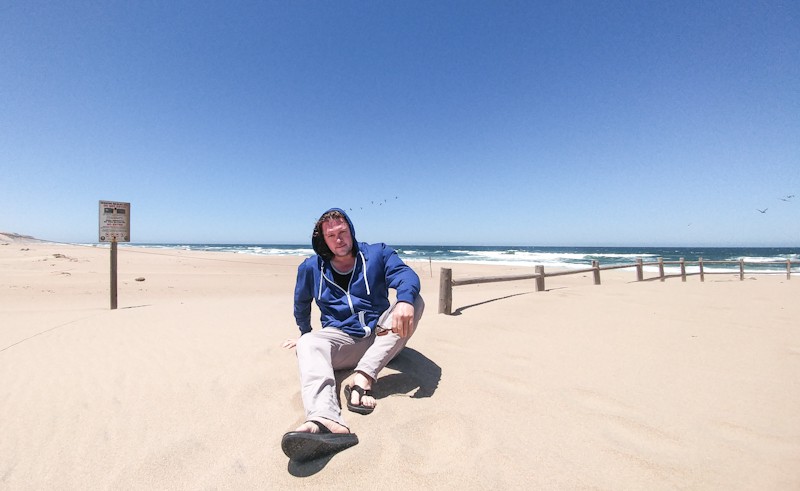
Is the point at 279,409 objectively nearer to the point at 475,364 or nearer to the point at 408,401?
the point at 408,401

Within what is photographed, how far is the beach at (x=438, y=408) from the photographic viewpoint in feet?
5.55

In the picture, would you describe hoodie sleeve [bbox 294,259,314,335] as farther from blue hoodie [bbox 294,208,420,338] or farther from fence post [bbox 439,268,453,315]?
fence post [bbox 439,268,453,315]

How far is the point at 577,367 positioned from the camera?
3.03 meters

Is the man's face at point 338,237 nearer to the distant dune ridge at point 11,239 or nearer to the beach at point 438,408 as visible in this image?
the beach at point 438,408

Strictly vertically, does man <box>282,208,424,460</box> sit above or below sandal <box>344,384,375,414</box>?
above

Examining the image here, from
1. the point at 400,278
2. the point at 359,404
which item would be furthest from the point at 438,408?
the point at 400,278

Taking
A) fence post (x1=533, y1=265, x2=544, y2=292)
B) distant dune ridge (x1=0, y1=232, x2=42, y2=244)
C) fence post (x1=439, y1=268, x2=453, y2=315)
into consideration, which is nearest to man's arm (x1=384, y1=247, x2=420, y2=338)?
fence post (x1=439, y1=268, x2=453, y2=315)

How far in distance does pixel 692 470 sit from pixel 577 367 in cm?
136

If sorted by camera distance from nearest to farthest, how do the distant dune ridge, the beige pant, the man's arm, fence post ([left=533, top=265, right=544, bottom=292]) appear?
1. the beige pant
2. the man's arm
3. fence post ([left=533, top=265, right=544, bottom=292])
4. the distant dune ridge

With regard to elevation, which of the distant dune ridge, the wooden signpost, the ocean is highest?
the distant dune ridge

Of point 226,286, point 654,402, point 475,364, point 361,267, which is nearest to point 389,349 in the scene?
point 361,267

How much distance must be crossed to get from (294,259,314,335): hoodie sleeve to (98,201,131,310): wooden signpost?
5477 mm

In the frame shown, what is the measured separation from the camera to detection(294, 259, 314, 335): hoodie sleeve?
2.70 m

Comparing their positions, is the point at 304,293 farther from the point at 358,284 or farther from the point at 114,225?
the point at 114,225
